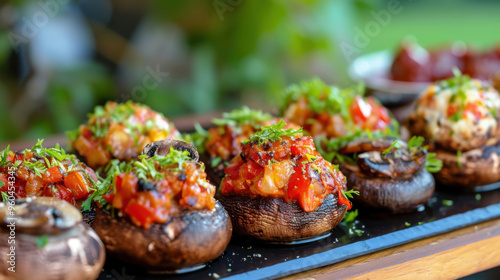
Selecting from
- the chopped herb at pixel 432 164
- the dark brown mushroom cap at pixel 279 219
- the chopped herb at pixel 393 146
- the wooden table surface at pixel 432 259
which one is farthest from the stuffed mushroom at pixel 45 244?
the chopped herb at pixel 432 164

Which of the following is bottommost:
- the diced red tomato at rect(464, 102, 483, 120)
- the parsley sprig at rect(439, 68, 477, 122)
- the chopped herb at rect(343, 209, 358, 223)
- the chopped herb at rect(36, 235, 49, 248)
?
the chopped herb at rect(343, 209, 358, 223)

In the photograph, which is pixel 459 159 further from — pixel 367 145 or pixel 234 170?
pixel 234 170

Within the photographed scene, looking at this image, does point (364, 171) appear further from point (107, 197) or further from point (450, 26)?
point (450, 26)

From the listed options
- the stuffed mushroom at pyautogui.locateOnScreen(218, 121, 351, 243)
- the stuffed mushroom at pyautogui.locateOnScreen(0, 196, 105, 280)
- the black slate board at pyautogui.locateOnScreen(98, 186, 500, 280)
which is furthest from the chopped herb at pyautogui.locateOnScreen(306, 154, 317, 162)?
the stuffed mushroom at pyautogui.locateOnScreen(0, 196, 105, 280)

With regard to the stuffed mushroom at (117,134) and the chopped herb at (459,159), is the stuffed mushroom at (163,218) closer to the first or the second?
the stuffed mushroom at (117,134)

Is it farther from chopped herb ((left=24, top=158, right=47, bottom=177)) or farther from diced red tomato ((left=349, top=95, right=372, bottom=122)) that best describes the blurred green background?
chopped herb ((left=24, top=158, right=47, bottom=177))

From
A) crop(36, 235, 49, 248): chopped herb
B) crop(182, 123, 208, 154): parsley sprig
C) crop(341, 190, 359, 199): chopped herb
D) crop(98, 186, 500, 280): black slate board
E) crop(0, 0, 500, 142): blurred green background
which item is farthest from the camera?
crop(0, 0, 500, 142): blurred green background

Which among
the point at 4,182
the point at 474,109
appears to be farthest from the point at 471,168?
the point at 4,182
